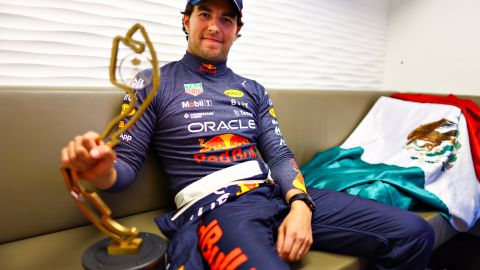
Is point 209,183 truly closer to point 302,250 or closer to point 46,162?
point 302,250

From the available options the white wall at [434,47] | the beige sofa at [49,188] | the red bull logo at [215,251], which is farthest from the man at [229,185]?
the white wall at [434,47]

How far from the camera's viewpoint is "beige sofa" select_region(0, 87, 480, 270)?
3.11 ft

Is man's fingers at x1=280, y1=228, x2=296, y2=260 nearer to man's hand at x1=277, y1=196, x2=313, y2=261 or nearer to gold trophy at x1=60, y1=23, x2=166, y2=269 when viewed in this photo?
man's hand at x1=277, y1=196, x2=313, y2=261

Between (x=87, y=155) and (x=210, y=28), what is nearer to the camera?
(x=87, y=155)

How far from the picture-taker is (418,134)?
1.84m

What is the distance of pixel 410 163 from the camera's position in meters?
1.68

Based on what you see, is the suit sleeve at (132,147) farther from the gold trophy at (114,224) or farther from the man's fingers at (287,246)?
the man's fingers at (287,246)

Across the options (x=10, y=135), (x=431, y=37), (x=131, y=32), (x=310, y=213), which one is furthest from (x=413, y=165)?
(x=10, y=135)

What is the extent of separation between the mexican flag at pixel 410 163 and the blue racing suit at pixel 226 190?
0.98 ft

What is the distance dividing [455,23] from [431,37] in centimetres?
17

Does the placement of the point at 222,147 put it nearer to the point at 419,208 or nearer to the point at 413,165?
the point at 419,208

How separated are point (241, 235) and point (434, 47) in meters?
2.28

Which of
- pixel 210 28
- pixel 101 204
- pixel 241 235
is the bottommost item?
pixel 241 235

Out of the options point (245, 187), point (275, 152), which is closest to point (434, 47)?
point (275, 152)
